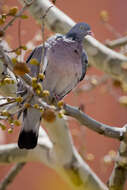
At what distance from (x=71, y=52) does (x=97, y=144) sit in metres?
1.80

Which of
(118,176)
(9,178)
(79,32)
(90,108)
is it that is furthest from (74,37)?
(90,108)

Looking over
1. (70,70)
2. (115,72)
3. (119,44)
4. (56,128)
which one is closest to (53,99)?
(70,70)

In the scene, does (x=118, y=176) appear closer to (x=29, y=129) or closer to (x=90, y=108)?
(x=29, y=129)

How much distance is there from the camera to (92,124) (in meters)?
1.32

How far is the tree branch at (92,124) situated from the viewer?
50.1 inches

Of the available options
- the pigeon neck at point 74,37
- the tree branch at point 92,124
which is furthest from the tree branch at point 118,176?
the pigeon neck at point 74,37

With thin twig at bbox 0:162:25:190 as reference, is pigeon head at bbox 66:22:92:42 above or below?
above

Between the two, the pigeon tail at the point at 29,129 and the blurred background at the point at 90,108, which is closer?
the pigeon tail at the point at 29,129

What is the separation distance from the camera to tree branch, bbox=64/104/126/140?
127 cm

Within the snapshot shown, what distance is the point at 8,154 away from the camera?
199 centimetres

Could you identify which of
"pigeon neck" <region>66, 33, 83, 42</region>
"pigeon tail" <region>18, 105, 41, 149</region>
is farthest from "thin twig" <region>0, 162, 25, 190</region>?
"pigeon neck" <region>66, 33, 83, 42</region>

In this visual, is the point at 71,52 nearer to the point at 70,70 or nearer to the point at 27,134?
the point at 70,70

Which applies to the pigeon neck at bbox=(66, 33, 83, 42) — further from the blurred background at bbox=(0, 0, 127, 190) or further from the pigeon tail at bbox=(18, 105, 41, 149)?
the blurred background at bbox=(0, 0, 127, 190)

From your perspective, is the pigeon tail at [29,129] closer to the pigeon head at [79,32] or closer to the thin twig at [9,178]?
the pigeon head at [79,32]
